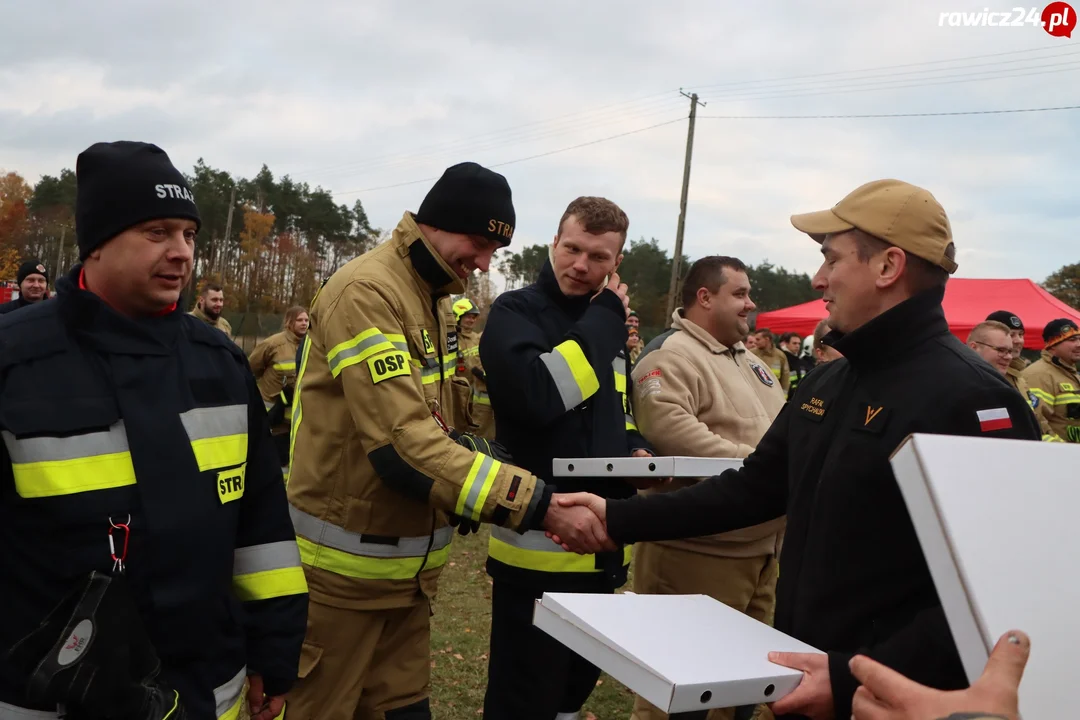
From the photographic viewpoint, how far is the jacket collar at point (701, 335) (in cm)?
424

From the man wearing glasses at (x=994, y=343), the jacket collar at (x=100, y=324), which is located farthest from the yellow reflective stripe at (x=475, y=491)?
the man wearing glasses at (x=994, y=343)

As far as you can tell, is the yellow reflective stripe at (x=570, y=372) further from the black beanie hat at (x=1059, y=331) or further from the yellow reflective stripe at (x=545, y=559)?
the black beanie hat at (x=1059, y=331)

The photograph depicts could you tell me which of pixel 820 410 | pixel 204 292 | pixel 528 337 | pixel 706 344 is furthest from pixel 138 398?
pixel 204 292

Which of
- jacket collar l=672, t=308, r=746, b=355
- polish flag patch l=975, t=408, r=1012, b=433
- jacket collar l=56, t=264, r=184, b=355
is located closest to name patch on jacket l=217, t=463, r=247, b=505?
jacket collar l=56, t=264, r=184, b=355

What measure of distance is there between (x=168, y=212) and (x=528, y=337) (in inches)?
59.4

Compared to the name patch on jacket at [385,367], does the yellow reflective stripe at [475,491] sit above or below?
below

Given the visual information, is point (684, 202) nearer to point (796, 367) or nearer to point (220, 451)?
point (796, 367)

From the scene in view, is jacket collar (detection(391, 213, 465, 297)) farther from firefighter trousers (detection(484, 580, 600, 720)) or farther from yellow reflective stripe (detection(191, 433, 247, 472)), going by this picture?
firefighter trousers (detection(484, 580, 600, 720))

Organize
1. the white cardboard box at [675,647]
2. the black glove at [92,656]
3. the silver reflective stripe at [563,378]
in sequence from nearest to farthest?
1. the white cardboard box at [675,647]
2. the black glove at [92,656]
3. the silver reflective stripe at [563,378]

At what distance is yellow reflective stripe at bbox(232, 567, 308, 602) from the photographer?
224 cm

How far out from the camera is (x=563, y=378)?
3088 millimetres

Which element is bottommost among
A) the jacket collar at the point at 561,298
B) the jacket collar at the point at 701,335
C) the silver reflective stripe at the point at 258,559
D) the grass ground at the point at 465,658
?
the grass ground at the point at 465,658

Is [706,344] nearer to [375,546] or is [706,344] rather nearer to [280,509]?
[375,546]

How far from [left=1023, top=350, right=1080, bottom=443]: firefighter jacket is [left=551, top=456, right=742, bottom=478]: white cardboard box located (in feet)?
24.7
